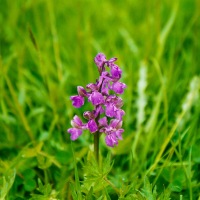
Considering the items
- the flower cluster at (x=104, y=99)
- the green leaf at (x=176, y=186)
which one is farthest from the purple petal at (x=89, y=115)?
the green leaf at (x=176, y=186)

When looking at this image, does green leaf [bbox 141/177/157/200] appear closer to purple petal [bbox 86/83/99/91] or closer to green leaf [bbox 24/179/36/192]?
purple petal [bbox 86/83/99/91]

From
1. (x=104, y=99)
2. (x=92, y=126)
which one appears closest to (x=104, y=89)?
(x=104, y=99)

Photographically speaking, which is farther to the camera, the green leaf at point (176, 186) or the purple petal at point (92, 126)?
the green leaf at point (176, 186)

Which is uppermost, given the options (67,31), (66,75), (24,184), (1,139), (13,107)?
(67,31)

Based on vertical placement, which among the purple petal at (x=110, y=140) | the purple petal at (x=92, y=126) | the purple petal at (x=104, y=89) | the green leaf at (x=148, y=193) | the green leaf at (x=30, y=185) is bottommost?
the green leaf at (x=148, y=193)

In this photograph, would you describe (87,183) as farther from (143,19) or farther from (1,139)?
(143,19)

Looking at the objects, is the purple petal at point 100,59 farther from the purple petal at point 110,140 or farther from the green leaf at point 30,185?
the green leaf at point 30,185

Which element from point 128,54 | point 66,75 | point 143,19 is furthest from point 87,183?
point 143,19

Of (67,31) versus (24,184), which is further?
(67,31)
